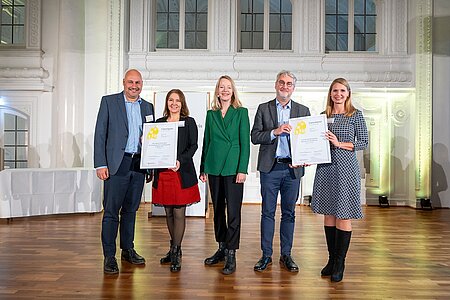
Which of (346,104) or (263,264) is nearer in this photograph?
(346,104)

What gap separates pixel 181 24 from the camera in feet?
37.5

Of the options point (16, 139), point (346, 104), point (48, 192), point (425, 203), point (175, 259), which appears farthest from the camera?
point (16, 139)

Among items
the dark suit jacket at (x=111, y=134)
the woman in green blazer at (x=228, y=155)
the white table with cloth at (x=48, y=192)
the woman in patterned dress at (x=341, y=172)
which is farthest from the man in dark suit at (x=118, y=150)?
the white table with cloth at (x=48, y=192)

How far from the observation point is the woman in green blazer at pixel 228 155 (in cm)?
452

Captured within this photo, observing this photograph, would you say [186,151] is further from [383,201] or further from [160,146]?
[383,201]

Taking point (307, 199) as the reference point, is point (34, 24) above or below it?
above

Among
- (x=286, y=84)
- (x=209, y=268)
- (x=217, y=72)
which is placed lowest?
(x=209, y=268)

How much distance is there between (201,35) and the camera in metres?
11.4

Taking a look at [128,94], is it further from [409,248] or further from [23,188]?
[23,188]

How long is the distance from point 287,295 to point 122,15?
26.2 ft

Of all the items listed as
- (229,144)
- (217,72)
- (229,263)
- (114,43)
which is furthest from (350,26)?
(229,263)

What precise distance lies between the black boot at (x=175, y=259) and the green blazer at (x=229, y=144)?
0.77 m

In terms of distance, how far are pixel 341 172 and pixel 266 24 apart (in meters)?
7.76

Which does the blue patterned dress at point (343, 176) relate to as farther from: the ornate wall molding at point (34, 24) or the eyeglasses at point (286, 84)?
the ornate wall molding at point (34, 24)
